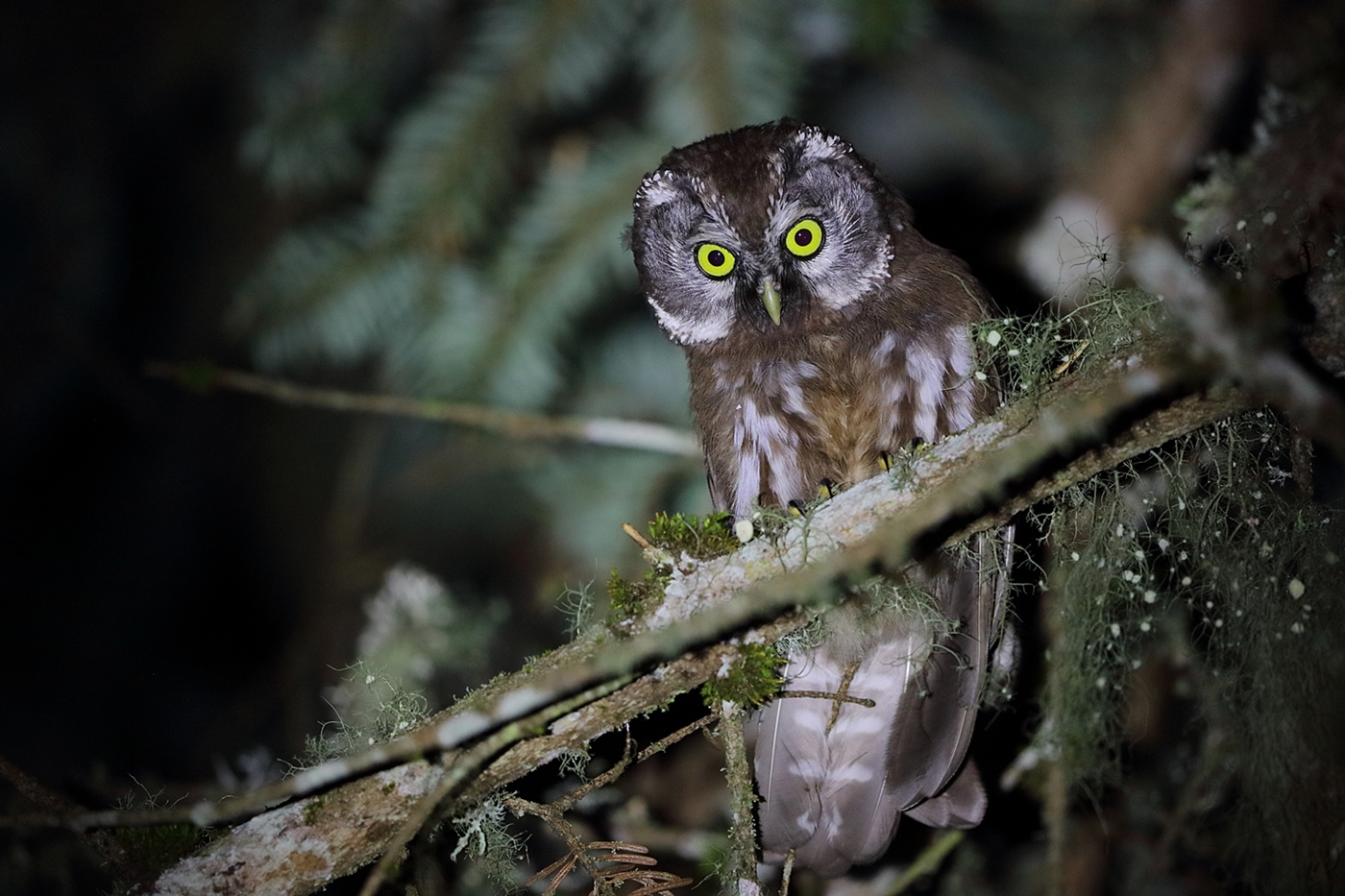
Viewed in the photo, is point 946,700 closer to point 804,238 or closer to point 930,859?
point 930,859

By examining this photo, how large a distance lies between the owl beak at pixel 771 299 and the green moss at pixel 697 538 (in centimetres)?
71

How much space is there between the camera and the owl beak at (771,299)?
2535 mm

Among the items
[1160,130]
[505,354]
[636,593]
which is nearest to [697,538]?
[636,593]

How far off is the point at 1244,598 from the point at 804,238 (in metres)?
1.39

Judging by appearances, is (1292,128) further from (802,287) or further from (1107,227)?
(802,287)

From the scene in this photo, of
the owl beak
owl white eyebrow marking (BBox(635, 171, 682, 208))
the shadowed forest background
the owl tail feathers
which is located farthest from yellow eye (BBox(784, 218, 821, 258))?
the owl tail feathers

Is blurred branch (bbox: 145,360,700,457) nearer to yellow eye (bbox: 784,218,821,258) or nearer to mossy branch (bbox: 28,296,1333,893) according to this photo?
yellow eye (bbox: 784,218,821,258)

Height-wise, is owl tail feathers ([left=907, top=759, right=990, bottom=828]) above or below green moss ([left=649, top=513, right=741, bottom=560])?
below

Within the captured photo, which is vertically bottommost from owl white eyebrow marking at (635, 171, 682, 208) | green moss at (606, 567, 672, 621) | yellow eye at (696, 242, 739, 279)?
green moss at (606, 567, 672, 621)

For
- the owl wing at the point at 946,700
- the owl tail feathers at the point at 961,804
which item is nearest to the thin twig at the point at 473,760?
the owl wing at the point at 946,700

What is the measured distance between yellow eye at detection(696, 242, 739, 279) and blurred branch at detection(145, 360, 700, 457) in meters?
0.76

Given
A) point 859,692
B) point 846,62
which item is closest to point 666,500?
point 859,692

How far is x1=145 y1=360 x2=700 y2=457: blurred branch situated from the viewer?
3184 millimetres

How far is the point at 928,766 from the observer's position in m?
2.62
